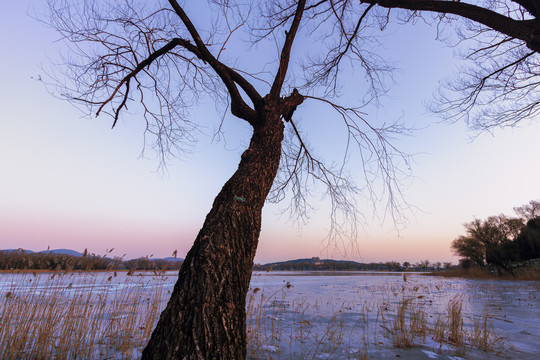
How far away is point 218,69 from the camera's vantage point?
278 centimetres

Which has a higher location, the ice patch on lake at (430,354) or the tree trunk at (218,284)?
the tree trunk at (218,284)

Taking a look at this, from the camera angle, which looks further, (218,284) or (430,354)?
(430,354)

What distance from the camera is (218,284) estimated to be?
5.55 ft

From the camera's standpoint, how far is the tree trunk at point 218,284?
1523 millimetres

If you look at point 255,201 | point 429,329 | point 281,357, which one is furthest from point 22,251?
point 429,329

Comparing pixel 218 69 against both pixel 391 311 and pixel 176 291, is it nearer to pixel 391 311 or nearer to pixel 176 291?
pixel 176 291

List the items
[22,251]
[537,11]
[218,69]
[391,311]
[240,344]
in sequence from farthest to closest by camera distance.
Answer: [391,311], [22,251], [218,69], [537,11], [240,344]

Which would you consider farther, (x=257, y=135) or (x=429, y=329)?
(x=429, y=329)

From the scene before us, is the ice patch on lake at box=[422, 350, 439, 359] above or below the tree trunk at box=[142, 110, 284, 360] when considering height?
below

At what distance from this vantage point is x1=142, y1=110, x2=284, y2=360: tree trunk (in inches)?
60.0

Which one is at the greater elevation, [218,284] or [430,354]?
[218,284]

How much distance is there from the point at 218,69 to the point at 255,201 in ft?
5.04

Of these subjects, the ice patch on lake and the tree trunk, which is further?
the ice patch on lake

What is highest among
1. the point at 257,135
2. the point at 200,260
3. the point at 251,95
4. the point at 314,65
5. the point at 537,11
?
the point at 314,65
